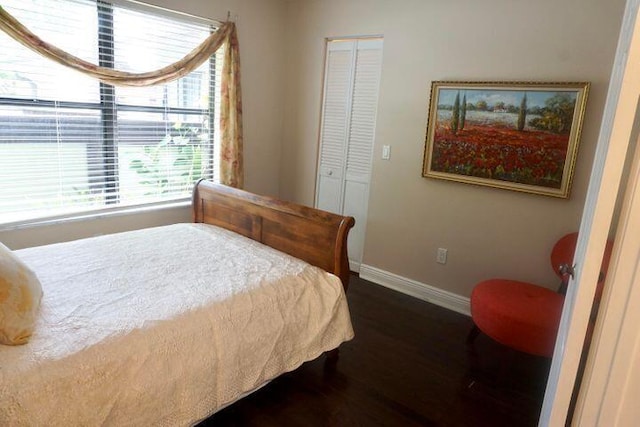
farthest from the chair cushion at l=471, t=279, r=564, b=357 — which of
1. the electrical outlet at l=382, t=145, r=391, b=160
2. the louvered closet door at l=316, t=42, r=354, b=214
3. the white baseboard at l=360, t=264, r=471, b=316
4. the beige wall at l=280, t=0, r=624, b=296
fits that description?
the louvered closet door at l=316, t=42, r=354, b=214

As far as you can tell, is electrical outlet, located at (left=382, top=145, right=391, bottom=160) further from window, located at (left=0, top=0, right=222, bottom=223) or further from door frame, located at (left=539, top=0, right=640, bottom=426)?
door frame, located at (left=539, top=0, right=640, bottom=426)

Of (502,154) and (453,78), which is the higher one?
(453,78)

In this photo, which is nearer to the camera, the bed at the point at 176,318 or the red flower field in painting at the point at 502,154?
the bed at the point at 176,318

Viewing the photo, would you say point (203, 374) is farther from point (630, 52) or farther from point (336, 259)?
point (630, 52)

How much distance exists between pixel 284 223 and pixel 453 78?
1645 mm

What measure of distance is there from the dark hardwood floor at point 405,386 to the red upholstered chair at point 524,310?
270 millimetres

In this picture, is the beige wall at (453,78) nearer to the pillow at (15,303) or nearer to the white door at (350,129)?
the white door at (350,129)

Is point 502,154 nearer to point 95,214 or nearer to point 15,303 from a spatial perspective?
point 15,303

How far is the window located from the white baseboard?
1.77m

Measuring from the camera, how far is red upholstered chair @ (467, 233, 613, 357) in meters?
2.18

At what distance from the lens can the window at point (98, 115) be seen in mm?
2592

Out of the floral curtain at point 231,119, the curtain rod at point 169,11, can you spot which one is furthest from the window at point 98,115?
the floral curtain at point 231,119

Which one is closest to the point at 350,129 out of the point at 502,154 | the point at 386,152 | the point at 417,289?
the point at 386,152

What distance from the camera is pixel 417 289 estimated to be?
11.1 ft
